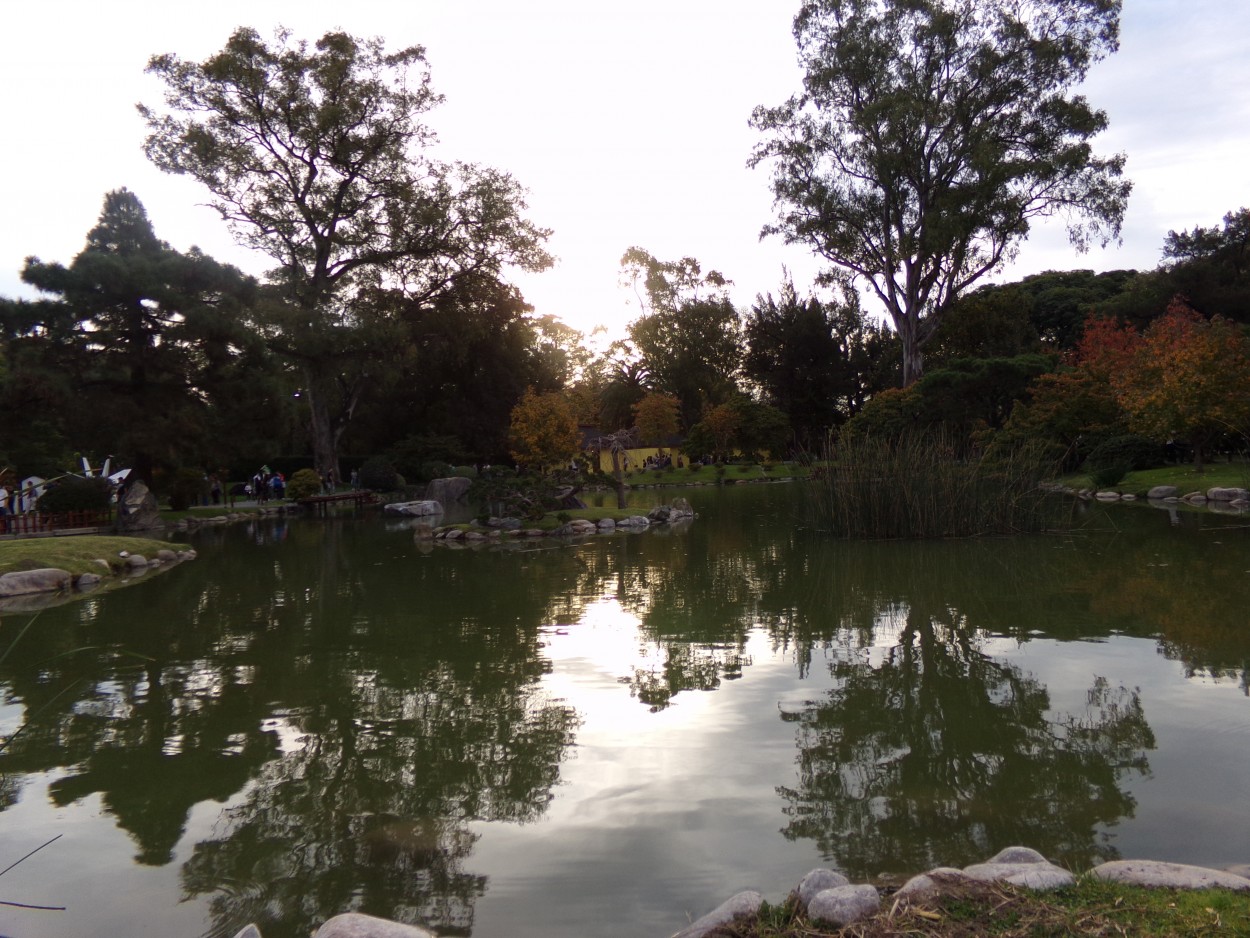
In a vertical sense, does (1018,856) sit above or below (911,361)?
below

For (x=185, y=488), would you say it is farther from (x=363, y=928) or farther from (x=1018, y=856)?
(x=1018, y=856)

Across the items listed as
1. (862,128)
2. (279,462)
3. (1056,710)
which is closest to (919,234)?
(862,128)

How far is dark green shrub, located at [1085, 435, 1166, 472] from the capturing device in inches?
834

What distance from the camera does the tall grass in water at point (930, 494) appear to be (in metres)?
12.1

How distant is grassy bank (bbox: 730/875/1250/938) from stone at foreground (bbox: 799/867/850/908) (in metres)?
0.07

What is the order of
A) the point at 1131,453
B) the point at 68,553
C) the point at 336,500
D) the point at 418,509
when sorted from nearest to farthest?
1. the point at 68,553
2. the point at 1131,453
3. the point at 418,509
4. the point at 336,500

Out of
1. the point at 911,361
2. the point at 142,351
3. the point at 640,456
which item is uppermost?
the point at 142,351

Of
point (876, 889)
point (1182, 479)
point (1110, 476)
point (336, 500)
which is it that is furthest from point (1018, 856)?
point (336, 500)

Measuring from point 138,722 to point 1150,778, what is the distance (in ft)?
17.2

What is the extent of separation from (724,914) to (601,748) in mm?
1933

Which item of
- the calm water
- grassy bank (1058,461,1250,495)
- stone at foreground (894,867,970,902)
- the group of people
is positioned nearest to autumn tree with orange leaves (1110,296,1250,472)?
grassy bank (1058,461,1250,495)

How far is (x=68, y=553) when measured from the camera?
39.4 ft

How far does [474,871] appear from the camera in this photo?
3.14 m

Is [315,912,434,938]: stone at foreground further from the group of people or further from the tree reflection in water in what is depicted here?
the group of people
